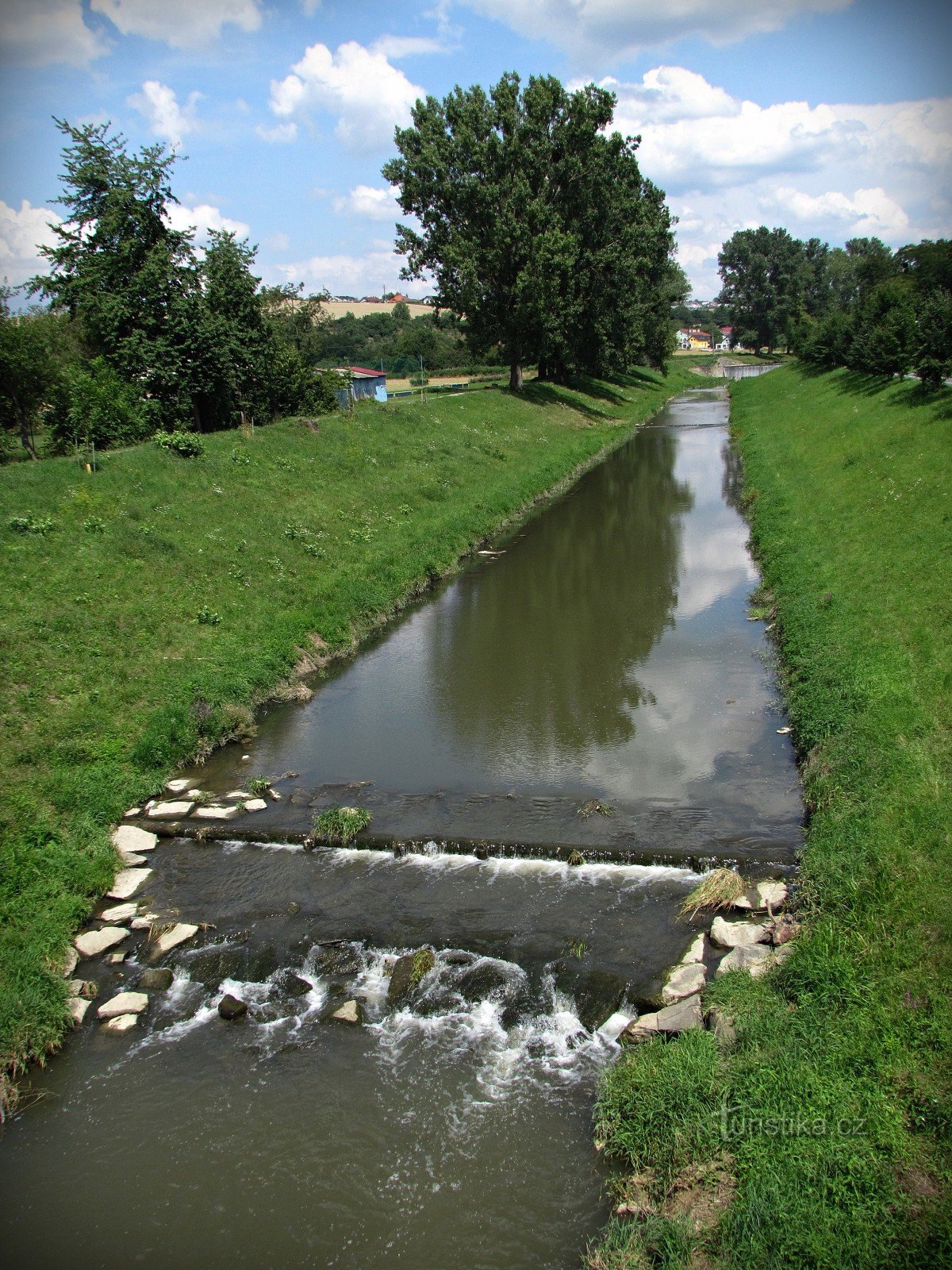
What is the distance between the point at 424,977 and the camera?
9.25 meters

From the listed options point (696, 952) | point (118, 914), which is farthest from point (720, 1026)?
point (118, 914)

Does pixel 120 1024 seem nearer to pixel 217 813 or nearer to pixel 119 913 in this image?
pixel 119 913

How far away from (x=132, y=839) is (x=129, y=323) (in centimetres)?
2302

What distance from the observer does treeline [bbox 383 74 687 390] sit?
47562 mm

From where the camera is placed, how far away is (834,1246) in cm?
567

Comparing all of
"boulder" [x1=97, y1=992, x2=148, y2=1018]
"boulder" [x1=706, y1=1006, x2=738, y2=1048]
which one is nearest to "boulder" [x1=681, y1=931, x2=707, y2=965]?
"boulder" [x1=706, y1=1006, x2=738, y2=1048]

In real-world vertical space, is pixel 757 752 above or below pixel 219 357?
below

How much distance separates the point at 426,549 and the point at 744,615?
1000 centimetres

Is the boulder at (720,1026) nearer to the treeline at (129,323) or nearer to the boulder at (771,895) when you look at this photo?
the boulder at (771,895)

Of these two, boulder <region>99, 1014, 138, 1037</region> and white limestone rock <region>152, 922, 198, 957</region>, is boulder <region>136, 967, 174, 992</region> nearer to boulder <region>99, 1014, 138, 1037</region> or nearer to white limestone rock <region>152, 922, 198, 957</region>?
white limestone rock <region>152, 922, 198, 957</region>

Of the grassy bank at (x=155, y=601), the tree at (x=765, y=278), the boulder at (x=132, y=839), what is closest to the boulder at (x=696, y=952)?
the grassy bank at (x=155, y=601)

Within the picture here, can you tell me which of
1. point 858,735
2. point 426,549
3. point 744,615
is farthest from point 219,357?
point 858,735

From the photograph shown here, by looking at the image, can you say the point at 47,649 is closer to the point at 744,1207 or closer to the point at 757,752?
the point at 757,752

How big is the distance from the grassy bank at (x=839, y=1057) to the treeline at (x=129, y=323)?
934 inches
